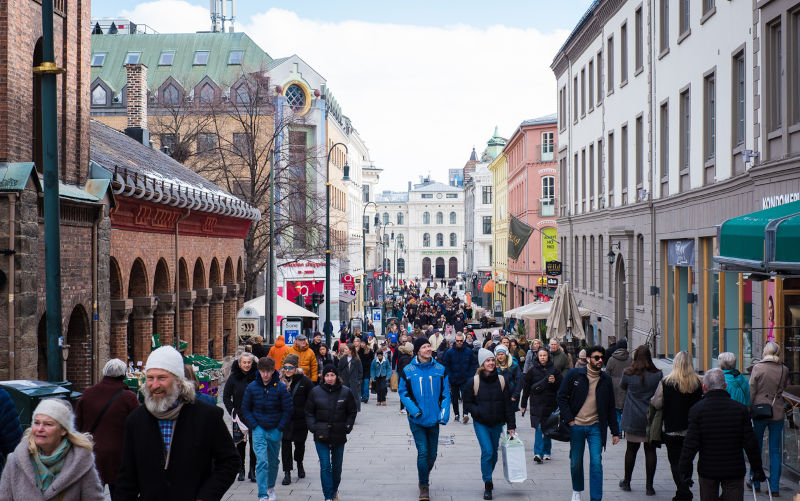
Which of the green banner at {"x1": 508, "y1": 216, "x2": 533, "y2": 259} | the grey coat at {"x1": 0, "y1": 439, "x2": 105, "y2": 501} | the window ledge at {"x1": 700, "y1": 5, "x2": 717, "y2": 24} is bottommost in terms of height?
the grey coat at {"x1": 0, "y1": 439, "x2": 105, "y2": 501}

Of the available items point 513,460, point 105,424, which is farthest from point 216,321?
point 105,424

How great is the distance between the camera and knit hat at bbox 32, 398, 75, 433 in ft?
17.9

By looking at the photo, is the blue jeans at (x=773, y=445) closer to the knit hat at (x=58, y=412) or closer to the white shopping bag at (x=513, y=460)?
the white shopping bag at (x=513, y=460)

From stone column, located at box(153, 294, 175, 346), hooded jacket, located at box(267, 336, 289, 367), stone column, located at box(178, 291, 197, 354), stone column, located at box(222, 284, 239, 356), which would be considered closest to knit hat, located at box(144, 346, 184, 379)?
hooded jacket, located at box(267, 336, 289, 367)

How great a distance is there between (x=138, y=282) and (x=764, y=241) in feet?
48.0

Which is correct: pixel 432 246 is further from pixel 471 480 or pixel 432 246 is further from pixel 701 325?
pixel 471 480

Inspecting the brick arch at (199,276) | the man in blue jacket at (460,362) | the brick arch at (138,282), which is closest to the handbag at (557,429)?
the man in blue jacket at (460,362)

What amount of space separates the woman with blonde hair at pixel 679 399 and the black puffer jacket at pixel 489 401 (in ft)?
5.85

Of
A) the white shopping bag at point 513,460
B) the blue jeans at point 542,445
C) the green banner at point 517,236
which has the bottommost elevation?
the blue jeans at point 542,445

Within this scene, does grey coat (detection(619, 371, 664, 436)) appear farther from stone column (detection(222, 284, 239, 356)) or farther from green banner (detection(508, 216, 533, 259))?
green banner (detection(508, 216, 533, 259))

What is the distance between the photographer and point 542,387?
13.7m

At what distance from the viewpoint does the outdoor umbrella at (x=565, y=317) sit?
25594 mm

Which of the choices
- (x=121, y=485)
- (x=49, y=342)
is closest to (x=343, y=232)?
(x=49, y=342)

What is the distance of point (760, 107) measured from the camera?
16.8 metres
